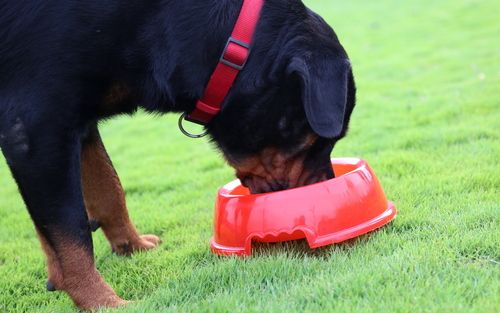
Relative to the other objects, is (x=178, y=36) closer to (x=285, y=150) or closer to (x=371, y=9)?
(x=285, y=150)

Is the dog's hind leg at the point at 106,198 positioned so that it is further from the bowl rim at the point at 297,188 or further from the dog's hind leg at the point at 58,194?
the dog's hind leg at the point at 58,194

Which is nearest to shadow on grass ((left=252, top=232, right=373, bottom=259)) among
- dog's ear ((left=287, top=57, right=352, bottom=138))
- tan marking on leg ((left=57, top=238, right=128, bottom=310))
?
dog's ear ((left=287, top=57, right=352, bottom=138))

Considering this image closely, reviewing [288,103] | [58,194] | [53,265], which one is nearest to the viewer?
[58,194]

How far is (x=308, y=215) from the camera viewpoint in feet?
10.7

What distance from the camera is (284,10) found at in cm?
326

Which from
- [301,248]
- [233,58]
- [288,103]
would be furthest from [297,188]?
[233,58]

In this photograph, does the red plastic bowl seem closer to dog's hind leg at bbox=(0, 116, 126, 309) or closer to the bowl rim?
the bowl rim

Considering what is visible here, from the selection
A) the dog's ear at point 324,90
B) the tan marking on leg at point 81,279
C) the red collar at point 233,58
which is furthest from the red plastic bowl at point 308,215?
the tan marking on leg at point 81,279

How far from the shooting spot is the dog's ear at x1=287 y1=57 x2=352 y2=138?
301 centimetres

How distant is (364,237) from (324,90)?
2.67ft

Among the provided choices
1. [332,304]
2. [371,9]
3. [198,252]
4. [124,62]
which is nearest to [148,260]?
[198,252]

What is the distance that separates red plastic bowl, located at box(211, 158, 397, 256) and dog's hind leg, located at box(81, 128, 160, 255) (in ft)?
2.09

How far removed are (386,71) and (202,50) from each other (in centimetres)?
632

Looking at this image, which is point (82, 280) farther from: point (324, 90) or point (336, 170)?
point (336, 170)
